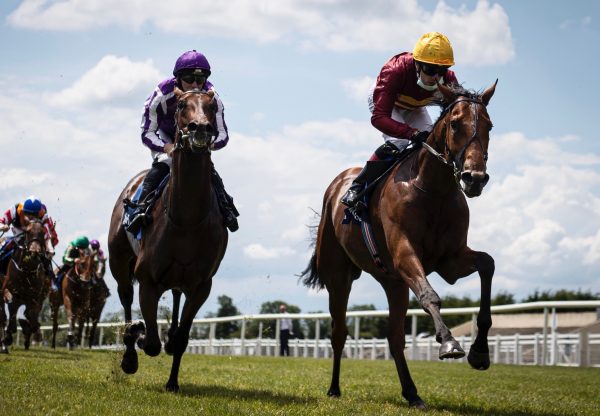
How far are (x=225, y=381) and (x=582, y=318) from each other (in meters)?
33.8

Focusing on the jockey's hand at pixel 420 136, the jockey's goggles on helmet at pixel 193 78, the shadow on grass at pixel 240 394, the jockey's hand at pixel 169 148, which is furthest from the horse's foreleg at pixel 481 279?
the jockey's goggles on helmet at pixel 193 78

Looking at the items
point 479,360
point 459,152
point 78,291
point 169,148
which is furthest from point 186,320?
point 78,291

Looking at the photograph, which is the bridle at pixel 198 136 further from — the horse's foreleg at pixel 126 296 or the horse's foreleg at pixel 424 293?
the horse's foreleg at pixel 126 296

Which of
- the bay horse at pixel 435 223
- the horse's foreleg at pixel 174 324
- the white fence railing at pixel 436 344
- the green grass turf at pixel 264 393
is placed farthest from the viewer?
the white fence railing at pixel 436 344

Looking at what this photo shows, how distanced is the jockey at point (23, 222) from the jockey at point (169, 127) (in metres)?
7.87

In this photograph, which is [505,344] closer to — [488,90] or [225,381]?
[225,381]

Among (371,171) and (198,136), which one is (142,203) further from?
(371,171)

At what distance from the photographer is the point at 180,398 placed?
794 cm

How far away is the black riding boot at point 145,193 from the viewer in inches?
351

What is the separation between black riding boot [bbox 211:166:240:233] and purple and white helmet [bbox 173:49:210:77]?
3.31 ft

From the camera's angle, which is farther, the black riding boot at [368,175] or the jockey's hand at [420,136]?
the black riding boot at [368,175]

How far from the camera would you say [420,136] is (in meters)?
8.64

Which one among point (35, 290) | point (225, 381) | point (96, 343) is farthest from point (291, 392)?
point (96, 343)

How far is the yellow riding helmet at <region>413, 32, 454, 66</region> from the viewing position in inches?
340
